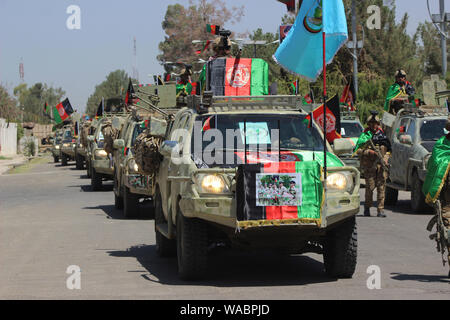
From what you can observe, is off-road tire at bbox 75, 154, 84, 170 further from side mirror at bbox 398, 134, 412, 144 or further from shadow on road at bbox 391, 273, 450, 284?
shadow on road at bbox 391, 273, 450, 284

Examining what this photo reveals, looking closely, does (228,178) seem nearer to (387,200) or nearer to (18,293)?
(18,293)

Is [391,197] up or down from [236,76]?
down

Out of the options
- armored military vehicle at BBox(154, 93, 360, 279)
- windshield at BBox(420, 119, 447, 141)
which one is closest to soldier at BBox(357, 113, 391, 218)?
windshield at BBox(420, 119, 447, 141)

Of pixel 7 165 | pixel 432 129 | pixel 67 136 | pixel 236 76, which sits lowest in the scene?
pixel 7 165

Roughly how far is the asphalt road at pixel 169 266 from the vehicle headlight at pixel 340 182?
0.98 meters

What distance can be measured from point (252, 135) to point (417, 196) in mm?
8209

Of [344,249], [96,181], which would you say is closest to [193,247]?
[344,249]

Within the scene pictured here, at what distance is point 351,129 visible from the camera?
25625 millimetres

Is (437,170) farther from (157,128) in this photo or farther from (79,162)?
(79,162)

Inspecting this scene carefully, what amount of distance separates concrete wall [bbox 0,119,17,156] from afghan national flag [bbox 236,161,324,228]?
59.9m

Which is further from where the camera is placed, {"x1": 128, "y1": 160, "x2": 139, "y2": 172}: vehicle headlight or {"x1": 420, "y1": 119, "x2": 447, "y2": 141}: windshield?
{"x1": 420, "y1": 119, "x2": 447, "y2": 141}: windshield

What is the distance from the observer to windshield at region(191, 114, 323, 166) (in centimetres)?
→ 1020

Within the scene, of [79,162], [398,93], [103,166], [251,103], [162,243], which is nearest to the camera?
[251,103]
